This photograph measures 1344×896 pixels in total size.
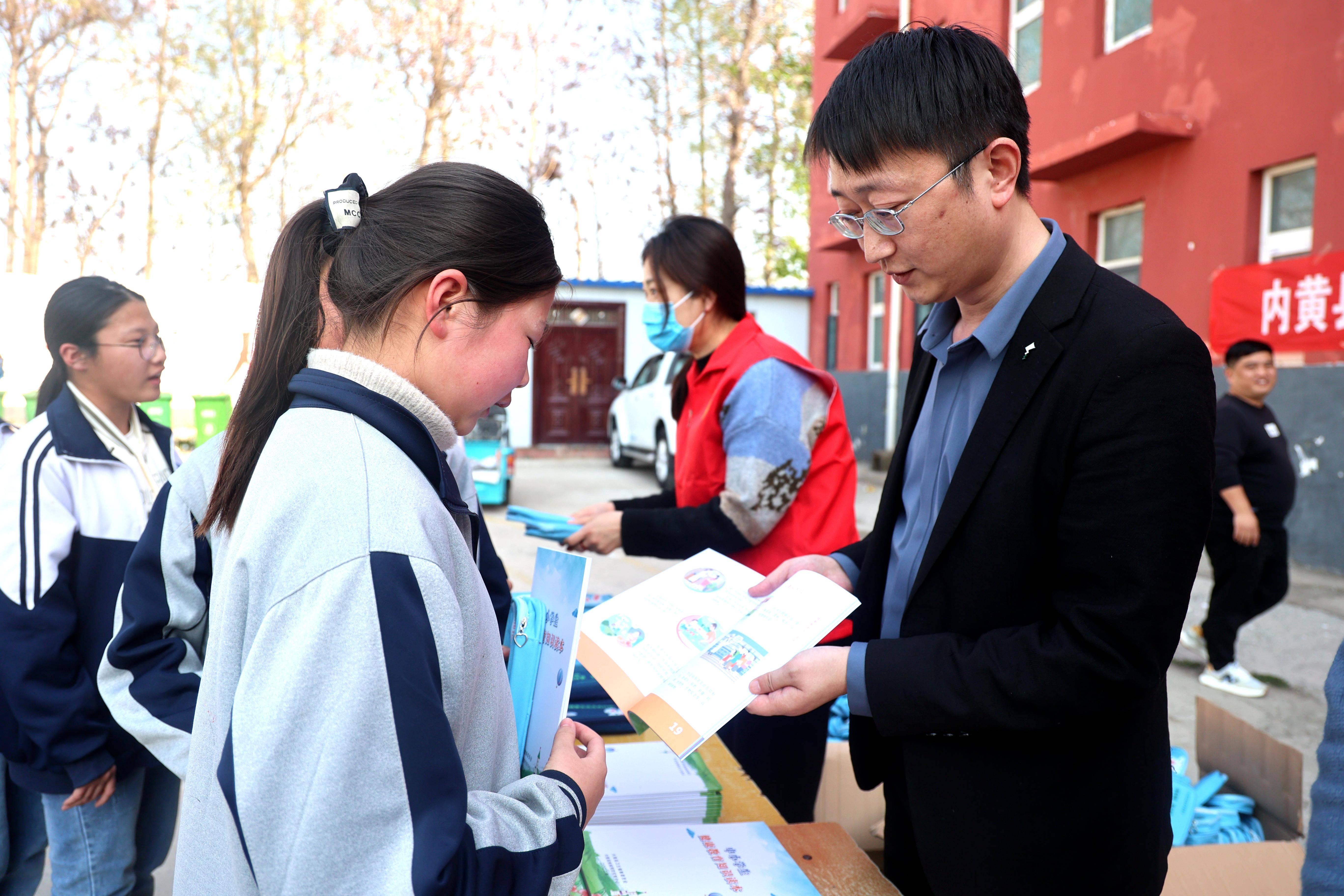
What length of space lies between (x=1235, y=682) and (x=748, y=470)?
360cm

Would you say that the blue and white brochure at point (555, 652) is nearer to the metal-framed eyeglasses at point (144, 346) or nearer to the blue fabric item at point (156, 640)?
the blue fabric item at point (156, 640)

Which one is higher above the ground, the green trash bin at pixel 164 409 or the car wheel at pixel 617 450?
the green trash bin at pixel 164 409

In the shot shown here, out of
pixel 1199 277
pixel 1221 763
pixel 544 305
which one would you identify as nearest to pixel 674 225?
pixel 544 305

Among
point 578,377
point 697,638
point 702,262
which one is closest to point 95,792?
point 697,638

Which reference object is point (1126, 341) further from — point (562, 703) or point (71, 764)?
point (71, 764)

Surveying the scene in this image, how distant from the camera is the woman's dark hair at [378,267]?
0.96m

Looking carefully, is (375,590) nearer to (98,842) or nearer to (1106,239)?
(98,842)

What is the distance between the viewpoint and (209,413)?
10688 mm

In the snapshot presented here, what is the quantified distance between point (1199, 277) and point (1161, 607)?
24.4 ft

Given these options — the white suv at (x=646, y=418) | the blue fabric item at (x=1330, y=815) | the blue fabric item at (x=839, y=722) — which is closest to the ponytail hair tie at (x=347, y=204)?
the blue fabric item at (x=1330, y=815)

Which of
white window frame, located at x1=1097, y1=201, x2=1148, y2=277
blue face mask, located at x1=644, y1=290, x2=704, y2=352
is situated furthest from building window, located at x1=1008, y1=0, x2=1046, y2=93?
blue face mask, located at x1=644, y1=290, x2=704, y2=352

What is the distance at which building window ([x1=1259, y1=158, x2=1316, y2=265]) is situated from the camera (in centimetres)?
643

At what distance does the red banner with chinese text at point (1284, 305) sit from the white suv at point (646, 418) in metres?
5.03

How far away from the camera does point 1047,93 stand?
916 centimetres
